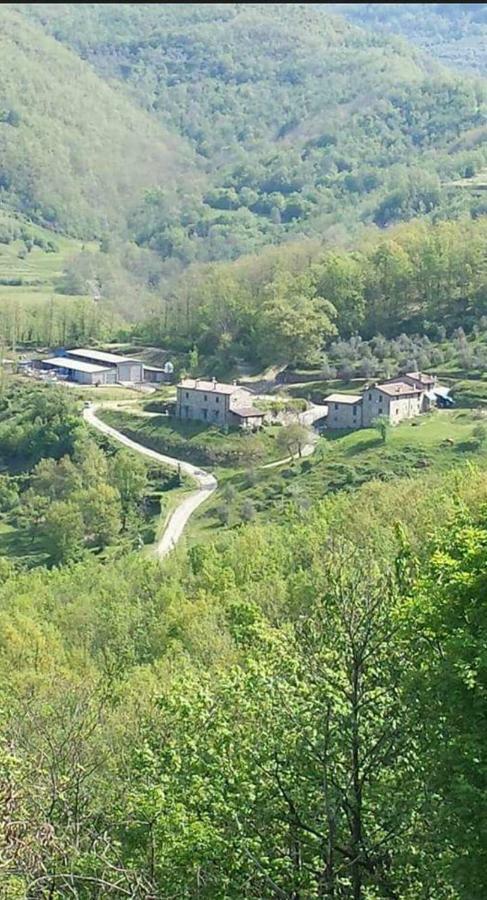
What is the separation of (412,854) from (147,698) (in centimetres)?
1032

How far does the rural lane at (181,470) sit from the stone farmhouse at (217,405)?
3929mm

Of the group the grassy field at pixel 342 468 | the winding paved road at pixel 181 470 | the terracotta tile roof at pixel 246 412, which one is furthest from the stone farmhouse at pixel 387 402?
the terracotta tile roof at pixel 246 412

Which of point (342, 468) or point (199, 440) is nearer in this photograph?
point (342, 468)

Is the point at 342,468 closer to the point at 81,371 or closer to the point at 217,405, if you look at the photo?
the point at 217,405

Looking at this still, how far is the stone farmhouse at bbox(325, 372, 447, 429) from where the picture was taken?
60750 mm

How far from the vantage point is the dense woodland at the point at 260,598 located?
1014 cm

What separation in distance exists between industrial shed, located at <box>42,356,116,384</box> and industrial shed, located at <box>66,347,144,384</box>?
0.45 m

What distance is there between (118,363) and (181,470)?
22.8 meters

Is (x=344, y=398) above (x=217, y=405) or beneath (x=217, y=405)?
above

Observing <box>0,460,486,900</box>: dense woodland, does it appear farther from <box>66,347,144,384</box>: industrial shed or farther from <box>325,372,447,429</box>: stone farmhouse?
<box>66,347,144,384</box>: industrial shed

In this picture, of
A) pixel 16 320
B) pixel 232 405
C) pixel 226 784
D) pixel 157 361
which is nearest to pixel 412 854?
pixel 226 784

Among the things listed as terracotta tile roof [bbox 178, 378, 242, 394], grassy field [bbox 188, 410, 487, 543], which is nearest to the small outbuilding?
terracotta tile roof [bbox 178, 378, 242, 394]

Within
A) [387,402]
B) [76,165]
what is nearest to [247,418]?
[387,402]

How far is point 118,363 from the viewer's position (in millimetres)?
81625
